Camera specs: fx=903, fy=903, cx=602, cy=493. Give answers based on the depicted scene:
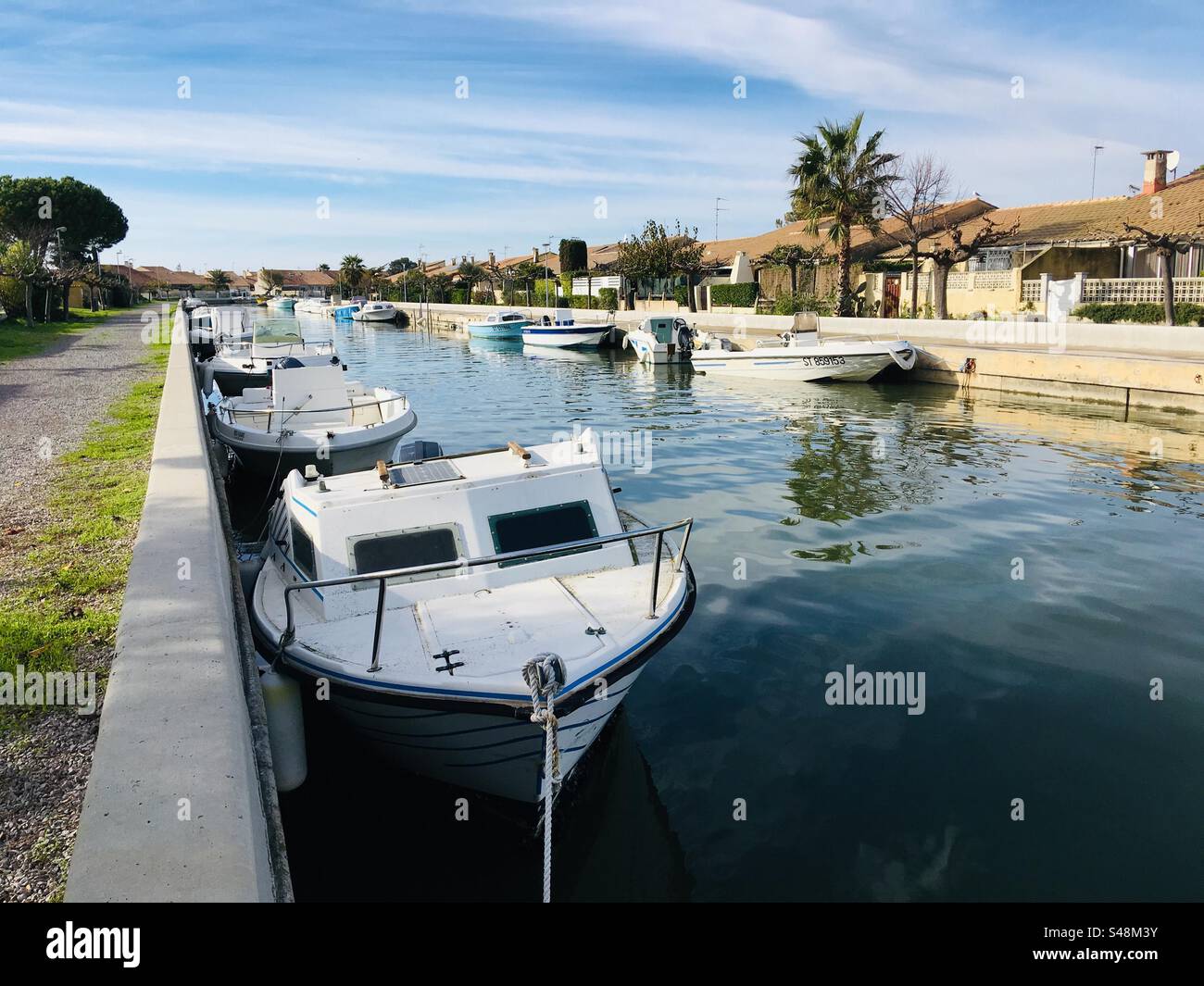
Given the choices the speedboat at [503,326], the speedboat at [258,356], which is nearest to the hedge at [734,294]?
the speedboat at [503,326]

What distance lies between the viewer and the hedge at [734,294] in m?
53.9

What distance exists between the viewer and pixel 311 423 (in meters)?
17.0

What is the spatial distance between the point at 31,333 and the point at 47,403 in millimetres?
22174

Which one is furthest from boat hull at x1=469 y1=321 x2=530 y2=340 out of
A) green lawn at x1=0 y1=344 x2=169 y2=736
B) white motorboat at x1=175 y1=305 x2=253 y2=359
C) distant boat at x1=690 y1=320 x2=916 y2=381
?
green lawn at x1=0 y1=344 x2=169 y2=736

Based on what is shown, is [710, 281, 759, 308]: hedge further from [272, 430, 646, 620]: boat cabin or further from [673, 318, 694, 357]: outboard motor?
[272, 430, 646, 620]: boat cabin

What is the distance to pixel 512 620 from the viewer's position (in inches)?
268

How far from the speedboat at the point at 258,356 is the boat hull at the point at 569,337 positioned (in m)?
19.4

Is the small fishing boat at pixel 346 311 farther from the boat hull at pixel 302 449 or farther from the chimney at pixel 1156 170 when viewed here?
the boat hull at pixel 302 449

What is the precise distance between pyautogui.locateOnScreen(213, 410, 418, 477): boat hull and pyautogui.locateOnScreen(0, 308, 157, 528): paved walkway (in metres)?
2.38

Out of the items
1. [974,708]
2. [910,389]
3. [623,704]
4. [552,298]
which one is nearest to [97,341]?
[910,389]

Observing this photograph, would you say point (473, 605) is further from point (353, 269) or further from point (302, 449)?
point (353, 269)

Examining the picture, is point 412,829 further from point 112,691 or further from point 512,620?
point 112,691

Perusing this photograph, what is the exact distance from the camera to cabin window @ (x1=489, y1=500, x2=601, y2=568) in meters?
7.91
